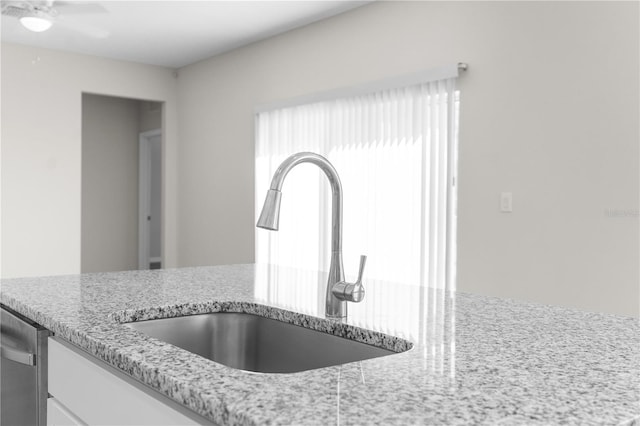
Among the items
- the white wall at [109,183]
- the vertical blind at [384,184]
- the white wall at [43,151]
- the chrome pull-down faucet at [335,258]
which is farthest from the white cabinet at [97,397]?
the white wall at [109,183]

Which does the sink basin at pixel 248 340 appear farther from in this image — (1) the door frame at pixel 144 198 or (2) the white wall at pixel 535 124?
(1) the door frame at pixel 144 198

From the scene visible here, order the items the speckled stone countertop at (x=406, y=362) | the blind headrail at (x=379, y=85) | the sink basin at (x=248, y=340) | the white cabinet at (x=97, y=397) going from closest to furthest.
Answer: the speckled stone countertop at (x=406, y=362) → the white cabinet at (x=97, y=397) → the sink basin at (x=248, y=340) → the blind headrail at (x=379, y=85)

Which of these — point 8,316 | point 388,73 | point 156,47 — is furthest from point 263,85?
point 8,316

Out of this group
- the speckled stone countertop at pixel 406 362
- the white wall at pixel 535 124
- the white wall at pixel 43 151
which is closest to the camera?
the speckled stone countertop at pixel 406 362

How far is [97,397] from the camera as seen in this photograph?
1104mm

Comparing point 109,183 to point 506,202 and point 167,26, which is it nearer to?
point 167,26

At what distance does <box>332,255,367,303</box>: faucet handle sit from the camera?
4.21 feet

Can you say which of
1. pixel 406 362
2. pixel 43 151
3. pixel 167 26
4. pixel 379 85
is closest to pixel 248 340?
pixel 406 362

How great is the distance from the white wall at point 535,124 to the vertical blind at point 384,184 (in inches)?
5.6

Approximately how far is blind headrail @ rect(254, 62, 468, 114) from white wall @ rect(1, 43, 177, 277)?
6.66ft

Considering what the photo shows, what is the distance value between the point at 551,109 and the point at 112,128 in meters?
5.76

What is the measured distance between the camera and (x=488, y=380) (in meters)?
0.85

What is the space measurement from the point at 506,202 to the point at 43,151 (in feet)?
14.1

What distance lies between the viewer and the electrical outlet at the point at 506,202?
3.41 meters
